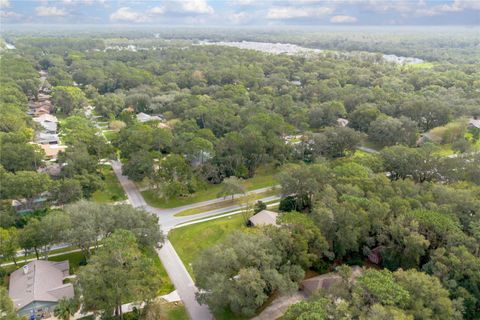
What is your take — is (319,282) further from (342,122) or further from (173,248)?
(342,122)

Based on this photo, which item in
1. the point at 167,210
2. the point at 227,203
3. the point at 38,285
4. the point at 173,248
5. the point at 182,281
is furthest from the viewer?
the point at 227,203

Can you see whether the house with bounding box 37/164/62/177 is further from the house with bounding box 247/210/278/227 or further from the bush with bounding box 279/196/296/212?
the bush with bounding box 279/196/296/212

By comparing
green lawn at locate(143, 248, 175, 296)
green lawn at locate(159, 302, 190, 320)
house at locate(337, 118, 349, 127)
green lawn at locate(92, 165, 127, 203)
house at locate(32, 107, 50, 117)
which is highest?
house at locate(32, 107, 50, 117)

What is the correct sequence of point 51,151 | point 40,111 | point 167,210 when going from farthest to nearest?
point 40,111 → point 51,151 → point 167,210

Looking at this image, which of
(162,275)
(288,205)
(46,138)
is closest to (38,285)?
(162,275)

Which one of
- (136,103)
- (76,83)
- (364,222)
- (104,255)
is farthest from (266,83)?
(104,255)

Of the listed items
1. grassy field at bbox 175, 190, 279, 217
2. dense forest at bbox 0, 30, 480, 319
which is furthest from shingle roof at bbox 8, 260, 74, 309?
grassy field at bbox 175, 190, 279, 217
